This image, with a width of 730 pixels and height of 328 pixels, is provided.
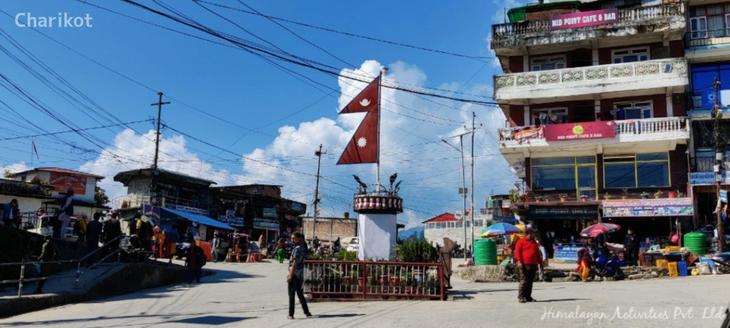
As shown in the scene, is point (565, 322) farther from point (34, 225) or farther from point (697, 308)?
point (34, 225)

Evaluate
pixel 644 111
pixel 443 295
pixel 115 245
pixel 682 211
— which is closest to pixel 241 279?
pixel 115 245

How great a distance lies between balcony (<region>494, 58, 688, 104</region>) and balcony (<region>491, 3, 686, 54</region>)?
164 cm

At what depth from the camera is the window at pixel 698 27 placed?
30.5 metres

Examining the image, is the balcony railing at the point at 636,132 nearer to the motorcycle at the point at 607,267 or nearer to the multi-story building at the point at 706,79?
the multi-story building at the point at 706,79

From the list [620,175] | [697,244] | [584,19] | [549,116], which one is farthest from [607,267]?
[584,19]

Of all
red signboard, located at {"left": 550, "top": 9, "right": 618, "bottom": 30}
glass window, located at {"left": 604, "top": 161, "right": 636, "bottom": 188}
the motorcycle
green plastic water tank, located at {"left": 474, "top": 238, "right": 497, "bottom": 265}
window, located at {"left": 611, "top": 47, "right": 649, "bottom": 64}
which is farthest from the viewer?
window, located at {"left": 611, "top": 47, "right": 649, "bottom": 64}

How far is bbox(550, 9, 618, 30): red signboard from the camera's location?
30453 millimetres

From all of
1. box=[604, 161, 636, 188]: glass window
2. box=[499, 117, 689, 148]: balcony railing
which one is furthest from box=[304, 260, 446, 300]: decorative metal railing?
box=[604, 161, 636, 188]: glass window

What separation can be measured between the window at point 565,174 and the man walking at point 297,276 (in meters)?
23.0

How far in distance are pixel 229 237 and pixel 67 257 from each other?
20.1m

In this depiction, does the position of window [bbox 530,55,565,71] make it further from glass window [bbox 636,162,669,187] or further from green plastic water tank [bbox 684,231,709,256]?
green plastic water tank [bbox 684,231,709,256]

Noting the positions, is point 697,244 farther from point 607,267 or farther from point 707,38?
point 707,38

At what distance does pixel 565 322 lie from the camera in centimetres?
930

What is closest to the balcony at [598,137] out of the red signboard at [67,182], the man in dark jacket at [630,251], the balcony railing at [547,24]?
the balcony railing at [547,24]
